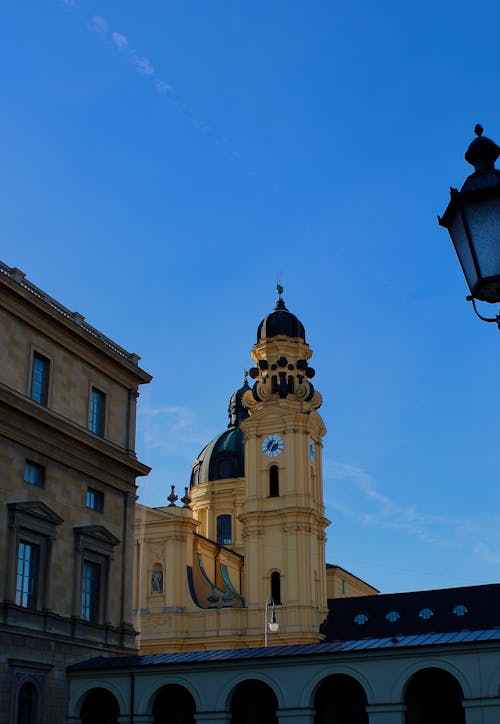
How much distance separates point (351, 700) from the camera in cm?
3428

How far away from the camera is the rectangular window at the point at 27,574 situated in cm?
3309

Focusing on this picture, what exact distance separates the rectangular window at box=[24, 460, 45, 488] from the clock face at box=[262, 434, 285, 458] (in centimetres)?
4256

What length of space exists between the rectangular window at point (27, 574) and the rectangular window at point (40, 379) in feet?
17.8

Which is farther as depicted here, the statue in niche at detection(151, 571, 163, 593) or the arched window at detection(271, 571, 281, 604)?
the statue in niche at detection(151, 571, 163, 593)

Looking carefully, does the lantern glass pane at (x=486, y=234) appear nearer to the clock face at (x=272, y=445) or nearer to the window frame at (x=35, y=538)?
the window frame at (x=35, y=538)

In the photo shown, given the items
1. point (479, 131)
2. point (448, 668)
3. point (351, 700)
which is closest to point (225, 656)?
point (351, 700)

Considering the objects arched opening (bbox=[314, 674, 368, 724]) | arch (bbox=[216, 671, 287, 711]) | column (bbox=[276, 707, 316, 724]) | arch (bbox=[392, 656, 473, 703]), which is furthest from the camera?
arched opening (bbox=[314, 674, 368, 724])

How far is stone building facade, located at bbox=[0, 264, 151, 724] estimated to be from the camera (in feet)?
107

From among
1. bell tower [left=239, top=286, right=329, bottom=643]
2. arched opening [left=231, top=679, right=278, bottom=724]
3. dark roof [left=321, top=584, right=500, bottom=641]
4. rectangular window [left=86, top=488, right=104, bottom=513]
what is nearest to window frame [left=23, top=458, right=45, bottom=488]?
rectangular window [left=86, top=488, right=104, bottom=513]

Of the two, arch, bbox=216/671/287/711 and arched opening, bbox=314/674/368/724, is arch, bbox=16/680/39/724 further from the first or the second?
arched opening, bbox=314/674/368/724

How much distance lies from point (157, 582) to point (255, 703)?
40649 millimetres

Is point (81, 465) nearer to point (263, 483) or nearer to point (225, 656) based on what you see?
point (225, 656)

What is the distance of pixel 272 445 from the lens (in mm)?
77062

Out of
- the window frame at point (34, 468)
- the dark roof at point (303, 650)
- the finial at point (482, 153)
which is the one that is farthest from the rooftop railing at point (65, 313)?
the finial at point (482, 153)
